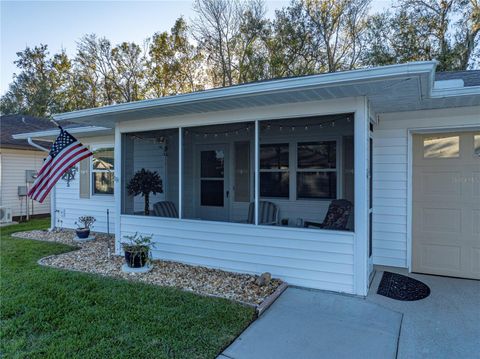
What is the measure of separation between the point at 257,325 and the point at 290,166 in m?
3.87

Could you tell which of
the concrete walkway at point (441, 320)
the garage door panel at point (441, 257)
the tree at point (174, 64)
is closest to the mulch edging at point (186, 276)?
the concrete walkway at point (441, 320)

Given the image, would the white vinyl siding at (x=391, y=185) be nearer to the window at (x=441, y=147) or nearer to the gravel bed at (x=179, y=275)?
the window at (x=441, y=147)

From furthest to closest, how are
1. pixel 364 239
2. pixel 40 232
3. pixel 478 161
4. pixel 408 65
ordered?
pixel 40 232 < pixel 478 161 < pixel 364 239 < pixel 408 65

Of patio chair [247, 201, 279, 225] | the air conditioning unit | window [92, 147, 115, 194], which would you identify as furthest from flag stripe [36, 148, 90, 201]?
the air conditioning unit

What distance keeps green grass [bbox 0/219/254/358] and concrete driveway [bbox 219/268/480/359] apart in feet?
1.06

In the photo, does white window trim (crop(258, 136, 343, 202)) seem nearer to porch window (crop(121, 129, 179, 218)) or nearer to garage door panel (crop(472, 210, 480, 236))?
garage door panel (crop(472, 210, 480, 236))

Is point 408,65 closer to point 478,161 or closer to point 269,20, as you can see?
point 478,161

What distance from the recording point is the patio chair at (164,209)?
6129mm

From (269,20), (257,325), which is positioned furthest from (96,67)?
(257,325)

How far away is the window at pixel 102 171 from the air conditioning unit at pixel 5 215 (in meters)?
3.56

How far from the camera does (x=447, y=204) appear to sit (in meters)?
4.51

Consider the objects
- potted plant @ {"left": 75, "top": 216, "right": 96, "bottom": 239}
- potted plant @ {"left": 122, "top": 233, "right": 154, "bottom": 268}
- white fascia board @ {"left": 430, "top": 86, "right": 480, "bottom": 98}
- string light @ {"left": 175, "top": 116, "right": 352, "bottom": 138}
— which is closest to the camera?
white fascia board @ {"left": 430, "top": 86, "right": 480, "bottom": 98}

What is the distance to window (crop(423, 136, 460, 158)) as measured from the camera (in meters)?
4.47

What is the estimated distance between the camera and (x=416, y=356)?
2.60 metres
